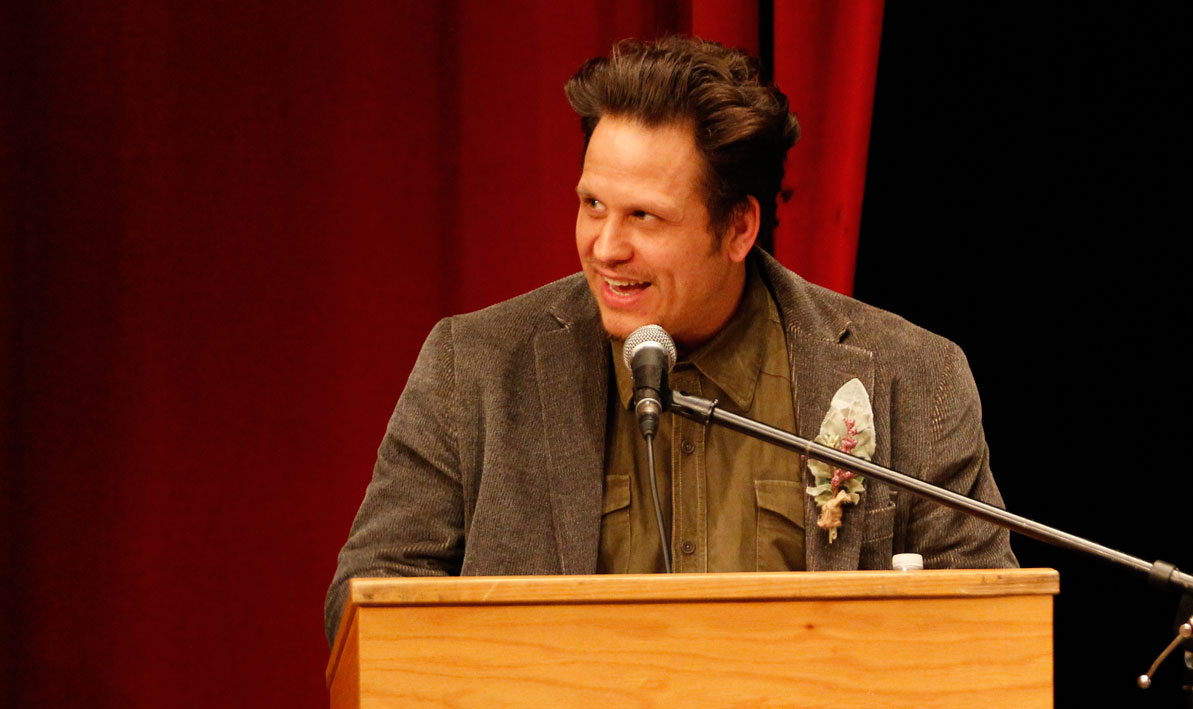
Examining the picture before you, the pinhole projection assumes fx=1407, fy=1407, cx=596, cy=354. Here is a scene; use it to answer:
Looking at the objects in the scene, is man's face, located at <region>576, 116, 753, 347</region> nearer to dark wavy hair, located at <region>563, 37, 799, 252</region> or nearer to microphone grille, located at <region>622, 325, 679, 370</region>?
dark wavy hair, located at <region>563, 37, 799, 252</region>

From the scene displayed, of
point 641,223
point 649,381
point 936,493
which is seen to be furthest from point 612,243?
point 936,493

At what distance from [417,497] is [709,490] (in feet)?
1.50

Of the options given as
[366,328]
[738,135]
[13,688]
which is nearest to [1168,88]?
[738,135]

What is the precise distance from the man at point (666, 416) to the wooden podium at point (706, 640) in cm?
74

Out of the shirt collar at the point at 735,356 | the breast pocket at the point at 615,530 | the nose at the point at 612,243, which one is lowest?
the breast pocket at the point at 615,530

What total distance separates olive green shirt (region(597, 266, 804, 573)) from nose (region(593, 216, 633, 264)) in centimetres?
20

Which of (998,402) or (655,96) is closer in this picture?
(655,96)

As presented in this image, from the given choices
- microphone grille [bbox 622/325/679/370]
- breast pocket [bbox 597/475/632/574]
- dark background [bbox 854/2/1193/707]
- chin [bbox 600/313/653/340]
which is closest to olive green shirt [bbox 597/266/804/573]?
breast pocket [bbox 597/475/632/574]

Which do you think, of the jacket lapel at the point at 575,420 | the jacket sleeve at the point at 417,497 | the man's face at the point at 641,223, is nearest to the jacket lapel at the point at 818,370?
the man's face at the point at 641,223

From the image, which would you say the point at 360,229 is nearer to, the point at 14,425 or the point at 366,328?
the point at 366,328

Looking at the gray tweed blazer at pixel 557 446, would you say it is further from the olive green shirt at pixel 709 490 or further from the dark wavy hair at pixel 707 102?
the dark wavy hair at pixel 707 102

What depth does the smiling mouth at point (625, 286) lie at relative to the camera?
7.11 ft

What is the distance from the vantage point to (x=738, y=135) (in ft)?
7.39

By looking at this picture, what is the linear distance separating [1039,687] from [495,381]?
3.49ft
